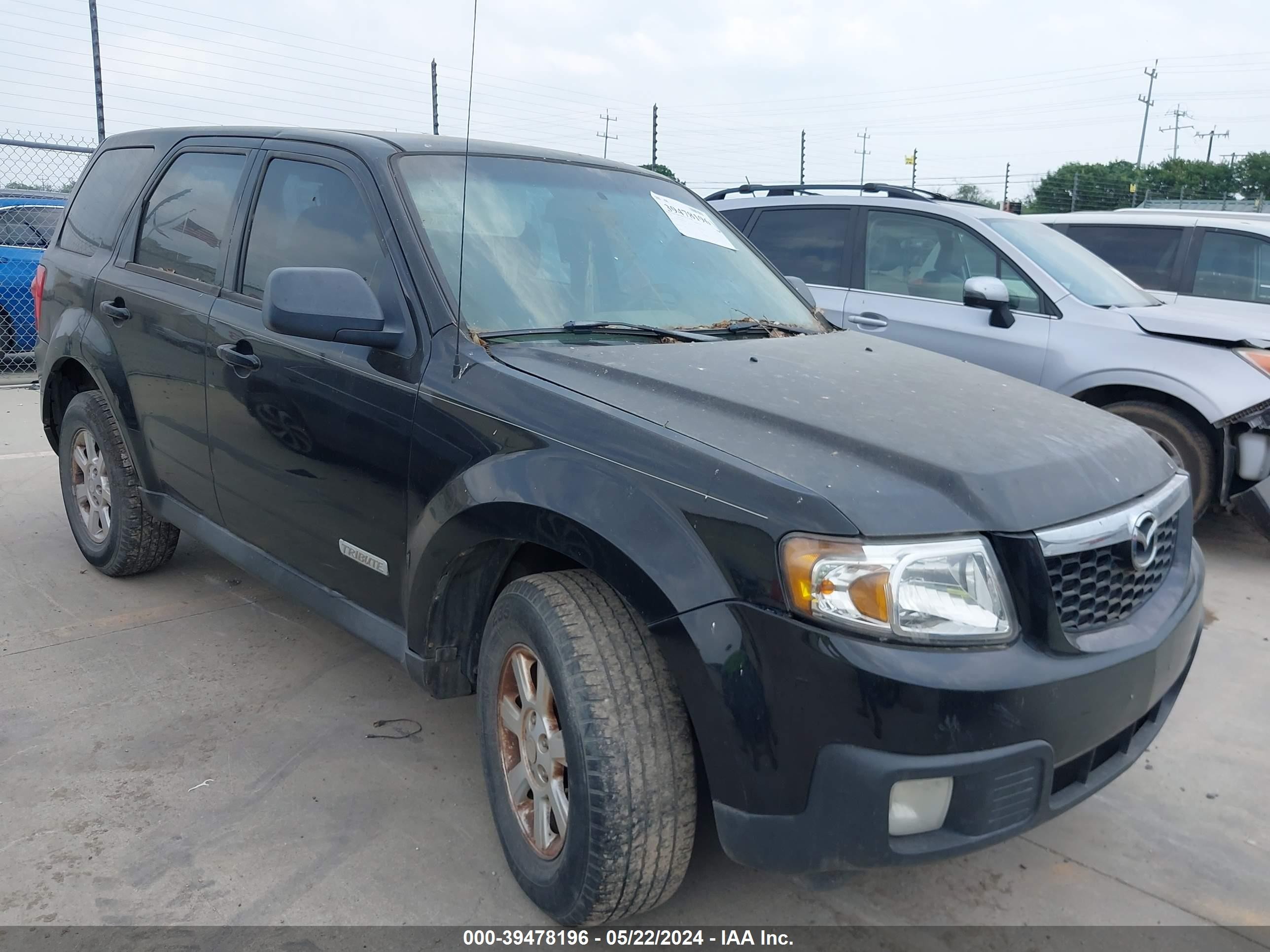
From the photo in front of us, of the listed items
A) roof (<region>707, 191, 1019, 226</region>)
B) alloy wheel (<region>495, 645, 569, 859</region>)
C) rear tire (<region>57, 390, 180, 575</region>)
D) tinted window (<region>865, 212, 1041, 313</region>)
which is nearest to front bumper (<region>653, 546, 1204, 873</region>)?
alloy wheel (<region>495, 645, 569, 859</region>)

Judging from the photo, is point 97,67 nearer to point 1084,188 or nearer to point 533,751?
point 533,751

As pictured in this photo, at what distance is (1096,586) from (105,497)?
3.86 m

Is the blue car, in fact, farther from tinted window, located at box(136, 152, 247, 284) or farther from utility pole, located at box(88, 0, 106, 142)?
tinted window, located at box(136, 152, 247, 284)

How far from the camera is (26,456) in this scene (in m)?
6.56

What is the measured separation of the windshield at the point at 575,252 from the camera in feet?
8.96

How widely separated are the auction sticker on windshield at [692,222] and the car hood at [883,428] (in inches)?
26.7

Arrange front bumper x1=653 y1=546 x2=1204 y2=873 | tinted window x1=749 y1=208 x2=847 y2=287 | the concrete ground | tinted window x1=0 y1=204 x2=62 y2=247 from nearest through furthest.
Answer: front bumper x1=653 y1=546 x2=1204 y2=873 < the concrete ground < tinted window x1=749 y1=208 x2=847 y2=287 < tinted window x1=0 y1=204 x2=62 y2=247

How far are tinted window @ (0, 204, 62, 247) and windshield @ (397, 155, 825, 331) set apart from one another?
798cm

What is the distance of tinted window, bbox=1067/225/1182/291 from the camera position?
7230mm

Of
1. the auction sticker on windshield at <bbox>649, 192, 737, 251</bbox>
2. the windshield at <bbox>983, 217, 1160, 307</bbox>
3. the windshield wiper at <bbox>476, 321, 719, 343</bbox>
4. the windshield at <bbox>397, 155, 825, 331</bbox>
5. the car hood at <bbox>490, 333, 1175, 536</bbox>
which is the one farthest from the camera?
the windshield at <bbox>983, 217, 1160, 307</bbox>

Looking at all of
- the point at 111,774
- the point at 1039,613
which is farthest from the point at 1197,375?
the point at 111,774

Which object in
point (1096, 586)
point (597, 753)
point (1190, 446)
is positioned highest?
point (1096, 586)

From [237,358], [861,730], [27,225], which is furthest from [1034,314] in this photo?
[27,225]

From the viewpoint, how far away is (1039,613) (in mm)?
1918
